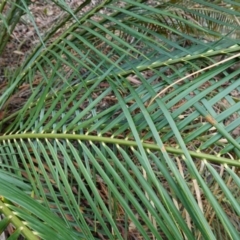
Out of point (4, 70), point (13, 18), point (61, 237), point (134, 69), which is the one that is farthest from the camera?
point (4, 70)

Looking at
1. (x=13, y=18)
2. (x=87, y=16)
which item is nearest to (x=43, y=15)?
(x=13, y=18)

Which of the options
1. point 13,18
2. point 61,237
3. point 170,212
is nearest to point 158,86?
point 170,212

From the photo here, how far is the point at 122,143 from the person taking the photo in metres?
0.70

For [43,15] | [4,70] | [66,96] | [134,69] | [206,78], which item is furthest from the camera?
[43,15]

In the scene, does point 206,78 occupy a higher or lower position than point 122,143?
higher

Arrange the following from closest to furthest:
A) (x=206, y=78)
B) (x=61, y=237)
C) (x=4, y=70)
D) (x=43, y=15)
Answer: (x=61, y=237), (x=206, y=78), (x=4, y=70), (x=43, y=15)

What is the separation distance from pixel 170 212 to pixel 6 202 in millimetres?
222

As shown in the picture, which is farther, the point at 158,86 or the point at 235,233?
the point at 158,86

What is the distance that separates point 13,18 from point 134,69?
45cm

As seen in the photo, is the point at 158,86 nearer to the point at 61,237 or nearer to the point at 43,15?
the point at 61,237

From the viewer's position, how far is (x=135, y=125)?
2.32ft

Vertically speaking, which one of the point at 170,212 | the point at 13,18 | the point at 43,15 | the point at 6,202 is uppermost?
the point at 43,15

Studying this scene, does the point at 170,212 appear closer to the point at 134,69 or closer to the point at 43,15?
the point at 134,69

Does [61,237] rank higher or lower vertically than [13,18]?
lower
